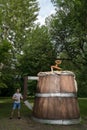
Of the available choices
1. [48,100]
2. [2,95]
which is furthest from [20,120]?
[2,95]

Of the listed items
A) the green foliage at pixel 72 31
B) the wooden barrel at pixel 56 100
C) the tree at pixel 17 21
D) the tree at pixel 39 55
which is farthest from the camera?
the tree at pixel 17 21

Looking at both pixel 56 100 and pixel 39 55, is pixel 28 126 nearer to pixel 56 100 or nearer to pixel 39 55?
pixel 56 100

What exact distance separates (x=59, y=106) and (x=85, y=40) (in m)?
9.88

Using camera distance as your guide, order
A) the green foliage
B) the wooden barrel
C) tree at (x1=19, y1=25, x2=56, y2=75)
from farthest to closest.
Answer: tree at (x1=19, y1=25, x2=56, y2=75) < the green foliage < the wooden barrel

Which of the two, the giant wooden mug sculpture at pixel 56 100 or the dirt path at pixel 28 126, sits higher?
the giant wooden mug sculpture at pixel 56 100

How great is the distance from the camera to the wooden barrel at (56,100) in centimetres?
1437

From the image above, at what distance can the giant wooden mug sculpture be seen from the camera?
14.4m

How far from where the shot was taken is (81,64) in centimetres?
2519

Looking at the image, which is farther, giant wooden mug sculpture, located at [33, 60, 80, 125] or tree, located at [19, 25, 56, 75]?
tree, located at [19, 25, 56, 75]

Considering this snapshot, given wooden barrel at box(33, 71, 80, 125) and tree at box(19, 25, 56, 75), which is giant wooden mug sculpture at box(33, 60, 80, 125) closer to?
wooden barrel at box(33, 71, 80, 125)

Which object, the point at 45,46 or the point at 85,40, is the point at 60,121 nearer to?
the point at 85,40

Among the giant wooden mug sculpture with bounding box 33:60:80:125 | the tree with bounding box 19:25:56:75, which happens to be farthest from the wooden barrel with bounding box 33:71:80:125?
the tree with bounding box 19:25:56:75

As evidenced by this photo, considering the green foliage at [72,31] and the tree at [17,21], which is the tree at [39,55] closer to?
the green foliage at [72,31]

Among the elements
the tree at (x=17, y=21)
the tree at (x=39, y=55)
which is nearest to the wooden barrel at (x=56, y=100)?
the tree at (x=39, y=55)
